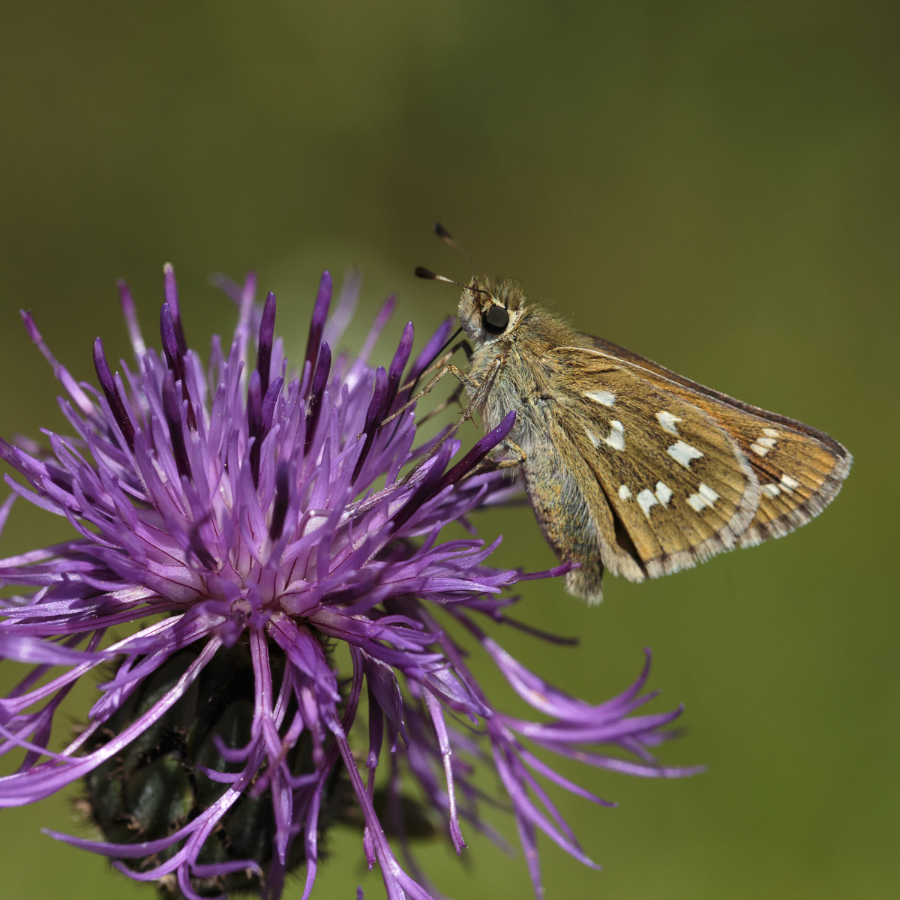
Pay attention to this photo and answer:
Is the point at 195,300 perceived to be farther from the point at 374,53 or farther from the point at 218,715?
the point at 218,715

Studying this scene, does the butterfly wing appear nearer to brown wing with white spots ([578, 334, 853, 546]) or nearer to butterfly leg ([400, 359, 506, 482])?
brown wing with white spots ([578, 334, 853, 546])

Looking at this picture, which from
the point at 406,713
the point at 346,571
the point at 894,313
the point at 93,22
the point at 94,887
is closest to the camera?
the point at 346,571

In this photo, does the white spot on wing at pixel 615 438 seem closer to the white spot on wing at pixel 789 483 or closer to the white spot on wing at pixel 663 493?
the white spot on wing at pixel 663 493

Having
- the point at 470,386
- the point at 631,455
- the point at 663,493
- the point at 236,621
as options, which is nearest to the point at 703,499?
the point at 663,493

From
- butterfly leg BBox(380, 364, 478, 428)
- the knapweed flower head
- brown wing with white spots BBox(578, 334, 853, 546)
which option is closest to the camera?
the knapweed flower head

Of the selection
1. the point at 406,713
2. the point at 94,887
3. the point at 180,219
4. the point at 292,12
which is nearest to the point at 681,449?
the point at 406,713

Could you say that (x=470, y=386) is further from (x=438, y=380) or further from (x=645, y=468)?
(x=645, y=468)

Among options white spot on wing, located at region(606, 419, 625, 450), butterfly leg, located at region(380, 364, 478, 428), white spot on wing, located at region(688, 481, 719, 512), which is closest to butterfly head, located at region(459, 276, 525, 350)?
butterfly leg, located at region(380, 364, 478, 428)
